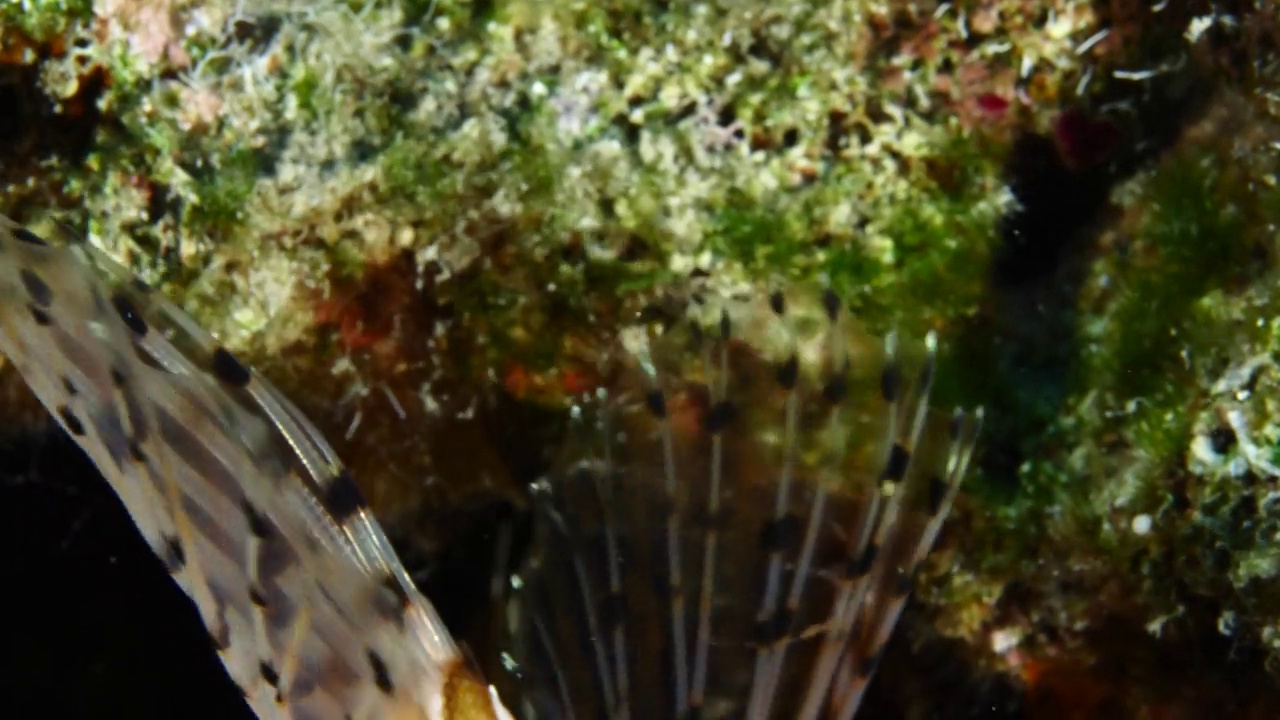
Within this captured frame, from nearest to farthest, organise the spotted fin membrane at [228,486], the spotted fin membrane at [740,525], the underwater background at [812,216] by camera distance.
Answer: the spotted fin membrane at [228,486], the spotted fin membrane at [740,525], the underwater background at [812,216]

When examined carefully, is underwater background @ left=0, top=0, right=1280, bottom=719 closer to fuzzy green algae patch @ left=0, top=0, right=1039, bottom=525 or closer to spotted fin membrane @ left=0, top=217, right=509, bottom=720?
fuzzy green algae patch @ left=0, top=0, right=1039, bottom=525

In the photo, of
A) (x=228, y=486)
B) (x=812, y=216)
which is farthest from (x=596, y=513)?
(x=812, y=216)

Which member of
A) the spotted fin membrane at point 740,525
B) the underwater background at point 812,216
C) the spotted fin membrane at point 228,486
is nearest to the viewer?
the spotted fin membrane at point 228,486

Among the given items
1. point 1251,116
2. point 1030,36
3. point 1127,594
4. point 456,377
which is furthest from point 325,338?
point 1251,116

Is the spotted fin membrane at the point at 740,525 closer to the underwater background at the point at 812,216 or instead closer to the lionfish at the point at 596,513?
the lionfish at the point at 596,513

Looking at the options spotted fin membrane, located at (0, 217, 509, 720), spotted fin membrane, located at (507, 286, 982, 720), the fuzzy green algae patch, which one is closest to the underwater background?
the fuzzy green algae patch

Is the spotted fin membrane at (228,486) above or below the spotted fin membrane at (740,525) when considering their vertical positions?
above

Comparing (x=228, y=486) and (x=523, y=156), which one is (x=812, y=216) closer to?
(x=523, y=156)

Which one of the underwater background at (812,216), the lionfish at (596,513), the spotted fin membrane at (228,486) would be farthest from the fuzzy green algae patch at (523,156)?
the spotted fin membrane at (228,486)
